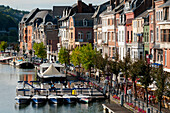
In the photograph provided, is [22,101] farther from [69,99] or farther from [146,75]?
[146,75]

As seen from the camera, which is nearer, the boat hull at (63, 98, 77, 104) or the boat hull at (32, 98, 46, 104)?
the boat hull at (63, 98, 77, 104)

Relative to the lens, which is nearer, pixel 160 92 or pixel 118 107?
pixel 160 92

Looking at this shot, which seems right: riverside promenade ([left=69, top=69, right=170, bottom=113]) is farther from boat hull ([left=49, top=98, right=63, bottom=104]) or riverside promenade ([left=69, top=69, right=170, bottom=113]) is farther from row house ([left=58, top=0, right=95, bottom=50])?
row house ([left=58, top=0, right=95, bottom=50])

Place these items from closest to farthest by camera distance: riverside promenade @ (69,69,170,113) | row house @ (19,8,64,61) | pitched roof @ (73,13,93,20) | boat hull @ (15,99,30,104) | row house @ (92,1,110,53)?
riverside promenade @ (69,69,170,113)
boat hull @ (15,99,30,104)
row house @ (92,1,110,53)
pitched roof @ (73,13,93,20)
row house @ (19,8,64,61)

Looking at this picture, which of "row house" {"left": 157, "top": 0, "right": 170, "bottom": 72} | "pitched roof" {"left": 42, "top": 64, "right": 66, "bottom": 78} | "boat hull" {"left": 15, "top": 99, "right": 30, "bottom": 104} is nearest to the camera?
"row house" {"left": 157, "top": 0, "right": 170, "bottom": 72}

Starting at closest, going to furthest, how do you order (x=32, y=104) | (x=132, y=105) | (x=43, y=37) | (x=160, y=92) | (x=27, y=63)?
(x=160, y=92)
(x=132, y=105)
(x=32, y=104)
(x=27, y=63)
(x=43, y=37)

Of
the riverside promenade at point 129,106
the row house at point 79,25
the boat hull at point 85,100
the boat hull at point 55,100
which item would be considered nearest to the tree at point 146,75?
the riverside promenade at point 129,106

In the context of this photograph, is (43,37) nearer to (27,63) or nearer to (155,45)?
(27,63)

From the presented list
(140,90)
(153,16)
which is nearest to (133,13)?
(153,16)

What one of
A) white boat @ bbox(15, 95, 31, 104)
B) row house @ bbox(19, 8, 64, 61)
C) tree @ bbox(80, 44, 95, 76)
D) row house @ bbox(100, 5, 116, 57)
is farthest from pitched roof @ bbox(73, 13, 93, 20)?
white boat @ bbox(15, 95, 31, 104)

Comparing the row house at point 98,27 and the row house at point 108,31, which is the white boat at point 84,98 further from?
the row house at point 98,27

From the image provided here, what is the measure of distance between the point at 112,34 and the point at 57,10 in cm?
8664

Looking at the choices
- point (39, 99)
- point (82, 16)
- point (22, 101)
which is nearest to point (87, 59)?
point (39, 99)

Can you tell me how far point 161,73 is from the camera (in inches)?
1817
